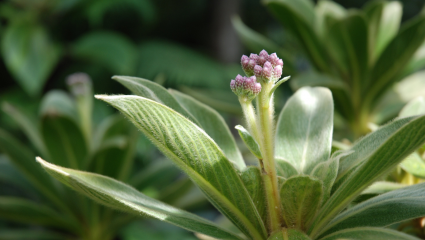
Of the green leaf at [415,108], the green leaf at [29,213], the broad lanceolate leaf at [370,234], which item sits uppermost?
the green leaf at [415,108]

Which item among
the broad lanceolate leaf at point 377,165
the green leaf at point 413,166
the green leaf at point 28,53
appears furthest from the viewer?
the green leaf at point 28,53

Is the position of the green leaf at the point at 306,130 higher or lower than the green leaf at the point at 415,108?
lower

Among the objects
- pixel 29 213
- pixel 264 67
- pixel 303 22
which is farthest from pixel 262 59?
pixel 29 213

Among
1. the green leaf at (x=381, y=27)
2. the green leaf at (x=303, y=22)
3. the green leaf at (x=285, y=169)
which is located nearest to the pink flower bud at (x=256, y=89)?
the green leaf at (x=285, y=169)

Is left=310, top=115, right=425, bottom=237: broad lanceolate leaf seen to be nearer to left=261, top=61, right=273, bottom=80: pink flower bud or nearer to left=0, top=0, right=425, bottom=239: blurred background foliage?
left=261, top=61, right=273, bottom=80: pink flower bud

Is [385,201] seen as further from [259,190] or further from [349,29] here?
[349,29]

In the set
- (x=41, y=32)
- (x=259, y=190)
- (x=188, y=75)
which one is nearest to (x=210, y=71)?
(x=188, y=75)

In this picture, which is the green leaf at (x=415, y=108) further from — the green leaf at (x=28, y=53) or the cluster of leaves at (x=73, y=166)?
the green leaf at (x=28, y=53)
